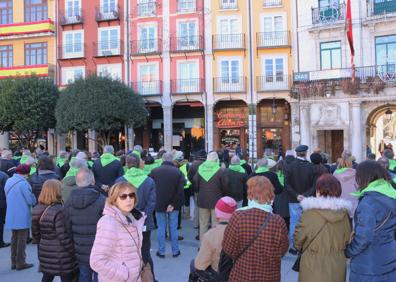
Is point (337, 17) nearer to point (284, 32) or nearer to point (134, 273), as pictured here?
point (284, 32)

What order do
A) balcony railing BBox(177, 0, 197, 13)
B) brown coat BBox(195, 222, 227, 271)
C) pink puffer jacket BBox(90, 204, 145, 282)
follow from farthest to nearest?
balcony railing BBox(177, 0, 197, 13) < brown coat BBox(195, 222, 227, 271) < pink puffer jacket BBox(90, 204, 145, 282)

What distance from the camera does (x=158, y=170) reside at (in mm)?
8289

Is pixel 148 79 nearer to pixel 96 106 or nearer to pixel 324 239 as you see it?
pixel 96 106

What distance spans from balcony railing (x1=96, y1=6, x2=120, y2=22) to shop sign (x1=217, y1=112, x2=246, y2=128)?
33.5 feet

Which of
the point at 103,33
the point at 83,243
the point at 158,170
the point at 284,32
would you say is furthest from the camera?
the point at 103,33

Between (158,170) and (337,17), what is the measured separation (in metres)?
21.7

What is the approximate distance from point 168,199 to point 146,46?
24.5 m

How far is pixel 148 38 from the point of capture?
103 feet

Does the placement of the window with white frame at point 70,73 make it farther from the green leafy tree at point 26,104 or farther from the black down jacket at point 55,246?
the black down jacket at point 55,246

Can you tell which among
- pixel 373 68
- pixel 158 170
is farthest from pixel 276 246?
pixel 373 68

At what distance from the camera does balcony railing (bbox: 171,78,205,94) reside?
3014 centimetres

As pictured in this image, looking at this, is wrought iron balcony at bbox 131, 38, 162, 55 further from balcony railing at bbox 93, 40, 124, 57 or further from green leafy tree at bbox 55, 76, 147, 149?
green leafy tree at bbox 55, 76, 147, 149

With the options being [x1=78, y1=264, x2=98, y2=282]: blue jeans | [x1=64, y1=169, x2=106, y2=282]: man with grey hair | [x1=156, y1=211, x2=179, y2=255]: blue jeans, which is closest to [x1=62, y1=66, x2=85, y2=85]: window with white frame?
[x1=156, y1=211, x2=179, y2=255]: blue jeans

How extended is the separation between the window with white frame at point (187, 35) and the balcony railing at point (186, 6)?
0.84m
